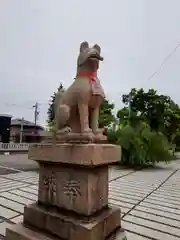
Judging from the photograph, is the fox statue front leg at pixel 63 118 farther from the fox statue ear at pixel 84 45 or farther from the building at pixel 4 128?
the building at pixel 4 128

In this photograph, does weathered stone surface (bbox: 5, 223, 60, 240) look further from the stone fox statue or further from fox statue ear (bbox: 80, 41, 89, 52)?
fox statue ear (bbox: 80, 41, 89, 52)

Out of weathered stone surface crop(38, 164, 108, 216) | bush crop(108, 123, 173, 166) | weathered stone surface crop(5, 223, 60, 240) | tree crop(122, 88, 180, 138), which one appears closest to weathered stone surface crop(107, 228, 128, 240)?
weathered stone surface crop(38, 164, 108, 216)

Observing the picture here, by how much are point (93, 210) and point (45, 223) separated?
428 mm

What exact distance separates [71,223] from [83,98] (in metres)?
1.02

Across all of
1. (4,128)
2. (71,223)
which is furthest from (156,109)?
(71,223)

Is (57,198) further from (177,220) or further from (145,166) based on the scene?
(145,166)

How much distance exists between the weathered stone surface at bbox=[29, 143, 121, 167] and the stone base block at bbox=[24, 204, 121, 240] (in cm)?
44

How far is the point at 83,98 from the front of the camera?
195 centimetres

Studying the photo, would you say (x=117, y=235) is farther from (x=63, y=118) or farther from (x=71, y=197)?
(x=63, y=118)

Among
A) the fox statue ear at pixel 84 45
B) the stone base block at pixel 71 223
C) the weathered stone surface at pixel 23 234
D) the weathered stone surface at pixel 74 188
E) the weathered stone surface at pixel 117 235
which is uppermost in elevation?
the fox statue ear at pixel 84 45

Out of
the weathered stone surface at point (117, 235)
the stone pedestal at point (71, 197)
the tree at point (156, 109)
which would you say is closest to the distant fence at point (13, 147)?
the tree at point (156, 109)

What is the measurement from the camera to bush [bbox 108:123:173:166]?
8.19 meters

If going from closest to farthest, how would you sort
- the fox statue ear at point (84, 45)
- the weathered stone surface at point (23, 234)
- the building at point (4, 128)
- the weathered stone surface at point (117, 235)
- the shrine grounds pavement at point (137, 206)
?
the weathered stone surface at point (23, 234) → the weathered stone surface at point (117, 235) → the fox statue ear at point (84, 45) → the shrine grounds pavement at point (137, 206) → the building at point (4, 128)

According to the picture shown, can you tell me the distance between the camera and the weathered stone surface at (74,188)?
5.65ft
